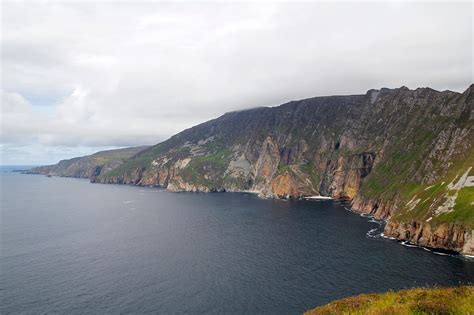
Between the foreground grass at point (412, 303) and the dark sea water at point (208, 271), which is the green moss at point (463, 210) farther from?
the foreground grass at point (412, 303)

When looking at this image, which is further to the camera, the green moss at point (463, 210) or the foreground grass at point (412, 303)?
the green moss at point (463, 210)

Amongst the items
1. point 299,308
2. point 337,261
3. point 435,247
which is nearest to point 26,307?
point 299,308

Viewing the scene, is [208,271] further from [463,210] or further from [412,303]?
[463,210]

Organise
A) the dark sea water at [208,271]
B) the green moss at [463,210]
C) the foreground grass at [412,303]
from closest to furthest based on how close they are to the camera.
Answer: the foreground grass at [412,303] < the dark sea water at [208,271] < the green moss at [463,210]

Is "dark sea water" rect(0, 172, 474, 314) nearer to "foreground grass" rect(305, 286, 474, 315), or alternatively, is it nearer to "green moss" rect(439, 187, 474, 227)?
"green moss" rect(439, 187, 474, 227)

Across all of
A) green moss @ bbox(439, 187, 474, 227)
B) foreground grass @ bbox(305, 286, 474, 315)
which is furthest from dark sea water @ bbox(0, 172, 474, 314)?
foreground grass @ bbox(305, 286, 474, 315)

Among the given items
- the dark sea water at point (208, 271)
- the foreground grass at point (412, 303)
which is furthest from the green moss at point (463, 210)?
the foreground grass at point (412, 303)

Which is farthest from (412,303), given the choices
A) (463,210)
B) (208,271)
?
(463,210)

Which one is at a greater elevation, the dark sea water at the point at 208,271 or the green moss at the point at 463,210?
the green moss at the point at 463,210
